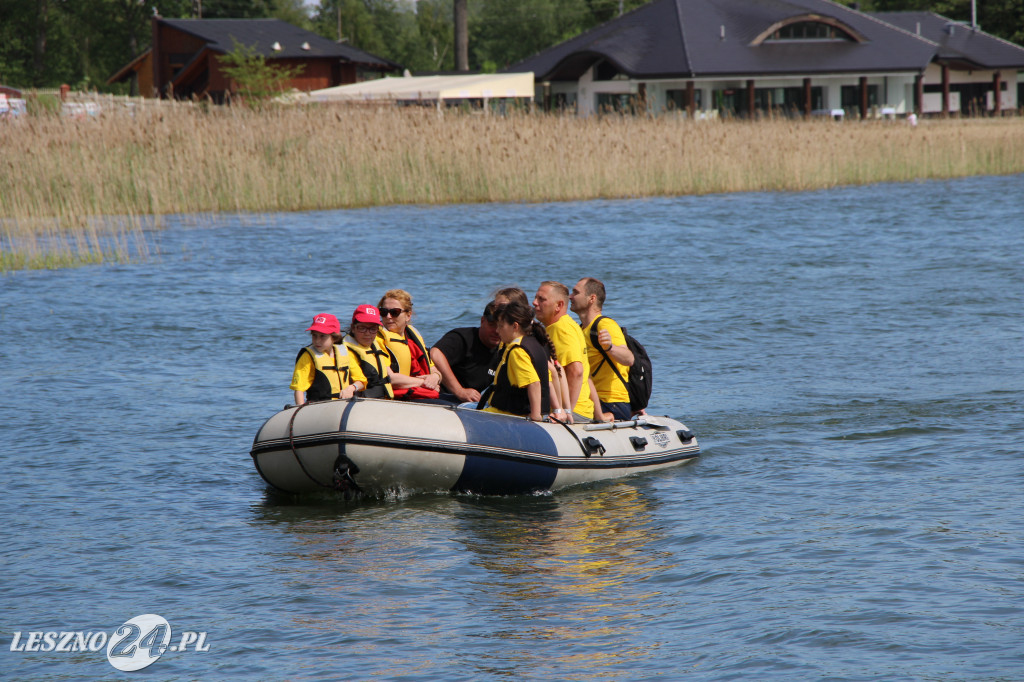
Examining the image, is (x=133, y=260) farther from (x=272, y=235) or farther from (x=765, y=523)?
(x=765, y=523)

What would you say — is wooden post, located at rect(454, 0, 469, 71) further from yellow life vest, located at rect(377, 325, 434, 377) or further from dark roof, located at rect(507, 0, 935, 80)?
yellow life vest, located at rect(377, 325, 434, 377)

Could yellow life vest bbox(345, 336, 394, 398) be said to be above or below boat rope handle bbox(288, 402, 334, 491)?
above

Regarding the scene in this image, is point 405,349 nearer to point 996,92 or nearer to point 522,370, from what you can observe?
point 522,370

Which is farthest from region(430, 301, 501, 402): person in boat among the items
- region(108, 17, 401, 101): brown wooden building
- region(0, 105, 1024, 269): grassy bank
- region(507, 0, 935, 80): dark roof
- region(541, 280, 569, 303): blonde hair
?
region(108, 17, 401, 101): brown wooden building

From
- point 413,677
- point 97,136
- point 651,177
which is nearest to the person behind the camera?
point 413,677

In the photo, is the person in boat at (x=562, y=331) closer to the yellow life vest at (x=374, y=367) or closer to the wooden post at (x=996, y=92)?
the yellow life vest at (x=374, y=367)

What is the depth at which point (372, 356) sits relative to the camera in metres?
7.91

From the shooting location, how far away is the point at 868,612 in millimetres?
5762

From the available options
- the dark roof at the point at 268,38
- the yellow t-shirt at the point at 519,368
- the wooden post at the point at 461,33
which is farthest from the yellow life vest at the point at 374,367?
the dark roof at the point at 268,38

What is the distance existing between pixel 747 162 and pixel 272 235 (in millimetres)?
10039

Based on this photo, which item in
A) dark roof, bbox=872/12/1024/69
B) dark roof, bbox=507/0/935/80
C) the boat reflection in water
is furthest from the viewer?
dark roof, bbox=872/12/1024/69

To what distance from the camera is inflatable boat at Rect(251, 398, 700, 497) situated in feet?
23.2

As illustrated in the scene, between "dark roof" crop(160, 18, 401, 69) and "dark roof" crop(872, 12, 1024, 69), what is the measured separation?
25.8 m

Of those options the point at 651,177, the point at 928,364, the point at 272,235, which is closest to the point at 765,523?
the point at 928,364
